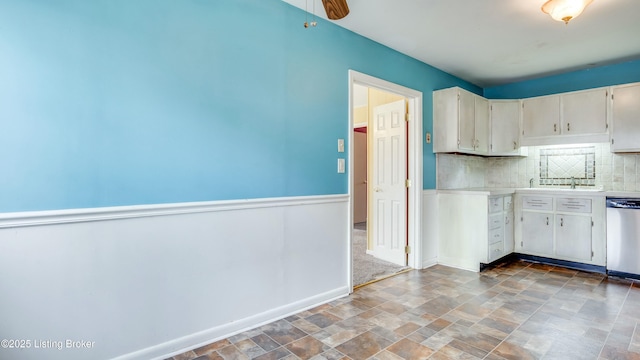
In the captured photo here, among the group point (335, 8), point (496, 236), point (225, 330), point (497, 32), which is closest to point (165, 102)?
point (335, 8)

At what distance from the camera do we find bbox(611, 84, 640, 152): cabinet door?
3645 mm

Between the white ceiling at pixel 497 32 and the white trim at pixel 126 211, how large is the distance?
1614mm

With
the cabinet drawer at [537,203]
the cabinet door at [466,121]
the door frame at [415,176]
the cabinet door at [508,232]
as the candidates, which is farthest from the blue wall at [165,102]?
the cabinet drawer at [537,203]

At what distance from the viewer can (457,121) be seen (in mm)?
3934

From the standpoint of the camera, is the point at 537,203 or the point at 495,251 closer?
the point at 495,251

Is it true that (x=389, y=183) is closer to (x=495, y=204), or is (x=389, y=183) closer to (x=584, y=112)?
(x=495, y=204)

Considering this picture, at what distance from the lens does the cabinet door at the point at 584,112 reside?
3859mm

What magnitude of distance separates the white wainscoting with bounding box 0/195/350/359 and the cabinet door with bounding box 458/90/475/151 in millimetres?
2174

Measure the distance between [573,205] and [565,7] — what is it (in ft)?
8.58

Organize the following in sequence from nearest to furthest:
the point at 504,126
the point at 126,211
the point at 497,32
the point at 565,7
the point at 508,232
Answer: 1. the point at 126,211
2. the point at 565,7
3. the point at 497,32
4. the point at 508,232
5. the point at 504,126

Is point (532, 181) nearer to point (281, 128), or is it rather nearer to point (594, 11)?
point (594, 11)

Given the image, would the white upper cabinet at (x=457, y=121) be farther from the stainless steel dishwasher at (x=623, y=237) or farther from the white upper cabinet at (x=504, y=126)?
the stainless steel dishwasher at (x=623, y=237)

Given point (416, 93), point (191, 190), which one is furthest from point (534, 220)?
point (191, 190)

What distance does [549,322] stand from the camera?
2.49 m
